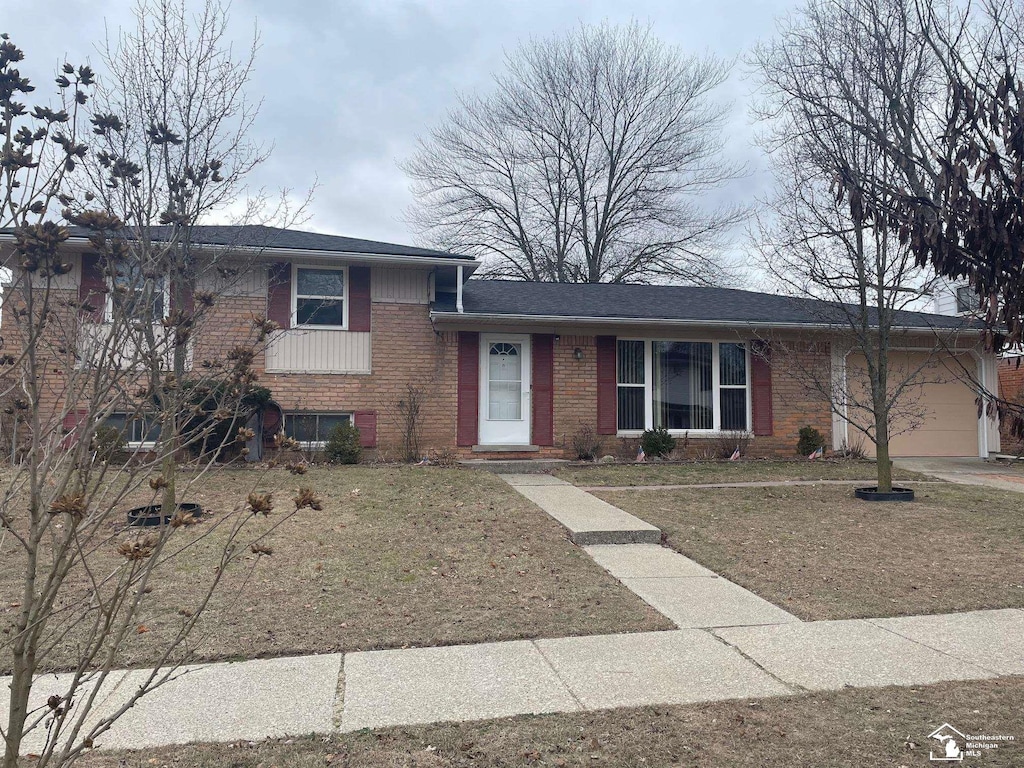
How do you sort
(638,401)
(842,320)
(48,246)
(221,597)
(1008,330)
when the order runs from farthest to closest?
(638,401)
(842,320)
(221,597)
(1008,330)
(48,246)

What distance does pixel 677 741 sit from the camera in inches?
120

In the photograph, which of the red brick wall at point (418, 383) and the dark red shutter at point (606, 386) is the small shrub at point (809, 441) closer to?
the red brick wall at point (418, 383)

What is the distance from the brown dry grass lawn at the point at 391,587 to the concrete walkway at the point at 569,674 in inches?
9.7

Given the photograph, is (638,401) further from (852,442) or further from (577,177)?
(577,177)

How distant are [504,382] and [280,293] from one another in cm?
428

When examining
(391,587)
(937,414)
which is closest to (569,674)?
(391,587)

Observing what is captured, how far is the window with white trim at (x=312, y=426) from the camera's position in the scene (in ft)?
39.8

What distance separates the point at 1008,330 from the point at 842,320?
8.47 meters

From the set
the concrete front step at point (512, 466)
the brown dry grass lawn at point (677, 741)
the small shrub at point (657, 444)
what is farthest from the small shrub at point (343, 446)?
the brown dry grass lawn at point (677, 741)

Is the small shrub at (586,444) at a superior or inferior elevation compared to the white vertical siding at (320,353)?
inferior

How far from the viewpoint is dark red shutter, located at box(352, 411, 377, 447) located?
12359mm

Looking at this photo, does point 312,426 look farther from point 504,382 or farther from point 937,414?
point 937,414

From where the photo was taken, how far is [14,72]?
2205 millimetres

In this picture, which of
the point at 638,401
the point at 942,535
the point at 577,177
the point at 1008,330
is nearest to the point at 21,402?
the point at 1008,330
